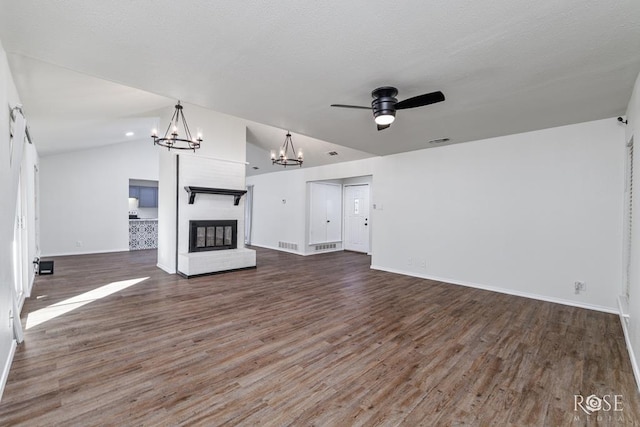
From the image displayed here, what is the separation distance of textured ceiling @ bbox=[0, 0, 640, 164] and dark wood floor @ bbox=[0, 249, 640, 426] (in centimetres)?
253

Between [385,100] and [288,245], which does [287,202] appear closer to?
[288,245]

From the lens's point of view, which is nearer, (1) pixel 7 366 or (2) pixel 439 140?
(1) pixel 7 366

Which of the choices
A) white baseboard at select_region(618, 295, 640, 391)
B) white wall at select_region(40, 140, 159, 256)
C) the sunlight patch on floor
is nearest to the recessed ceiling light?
white baseboard at select_region(618, 295, 640, 391)

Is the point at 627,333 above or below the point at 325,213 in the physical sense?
below

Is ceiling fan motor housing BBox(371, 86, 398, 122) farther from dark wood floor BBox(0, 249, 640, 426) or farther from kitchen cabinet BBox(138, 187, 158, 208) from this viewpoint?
kitchen cabinet BBox(138, 187, 158, 208)

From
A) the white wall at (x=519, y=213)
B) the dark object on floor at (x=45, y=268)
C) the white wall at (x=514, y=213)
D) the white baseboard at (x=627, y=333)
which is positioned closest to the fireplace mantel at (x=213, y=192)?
the dark object on floor at (x=45, y=268)

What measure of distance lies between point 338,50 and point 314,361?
102 inches

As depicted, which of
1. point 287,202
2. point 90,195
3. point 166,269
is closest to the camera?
point 166,269

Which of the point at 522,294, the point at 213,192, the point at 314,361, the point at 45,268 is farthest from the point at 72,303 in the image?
the point at 522,294

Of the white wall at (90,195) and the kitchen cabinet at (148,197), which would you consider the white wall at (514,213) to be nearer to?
the white wall at (90,195)

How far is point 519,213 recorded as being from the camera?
4.45m

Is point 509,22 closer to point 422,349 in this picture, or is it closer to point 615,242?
point 422,349

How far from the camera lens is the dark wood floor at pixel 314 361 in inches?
73.7

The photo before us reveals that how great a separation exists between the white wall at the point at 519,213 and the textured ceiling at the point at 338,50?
83cm
